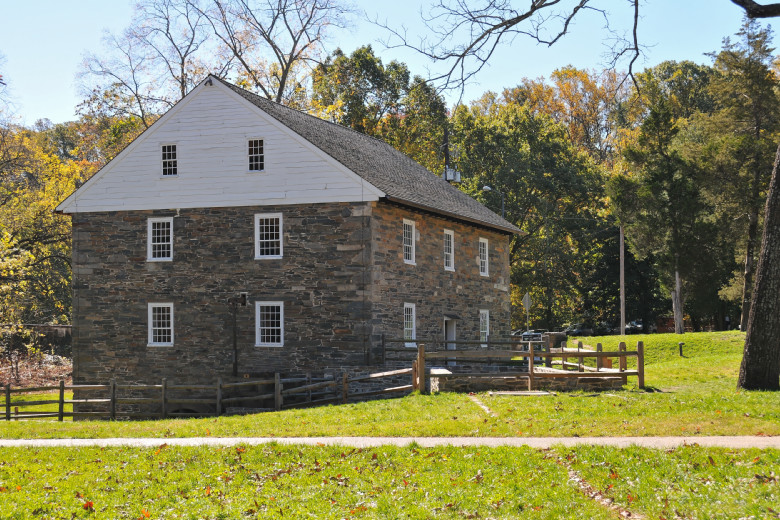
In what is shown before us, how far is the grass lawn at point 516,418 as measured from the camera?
14.6 metres

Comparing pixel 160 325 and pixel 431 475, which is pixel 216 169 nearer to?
pixel 160 325

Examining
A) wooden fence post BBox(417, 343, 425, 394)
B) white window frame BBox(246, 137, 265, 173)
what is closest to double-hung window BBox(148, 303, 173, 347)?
white window frame BBox(246, 137, 265, 173)

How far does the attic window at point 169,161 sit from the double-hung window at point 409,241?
8.09 metres

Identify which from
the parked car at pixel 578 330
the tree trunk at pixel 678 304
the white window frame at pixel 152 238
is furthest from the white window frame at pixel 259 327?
the parked car at pixel 578 330

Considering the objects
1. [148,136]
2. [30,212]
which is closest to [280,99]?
[30,212]

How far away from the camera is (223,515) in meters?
9.77

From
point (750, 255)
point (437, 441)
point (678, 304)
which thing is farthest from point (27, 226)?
point (750, 255)

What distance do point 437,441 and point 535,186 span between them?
134 ft

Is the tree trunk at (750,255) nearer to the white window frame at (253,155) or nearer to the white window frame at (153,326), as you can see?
the white window frame at (253,155)

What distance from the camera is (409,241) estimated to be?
28422 mm

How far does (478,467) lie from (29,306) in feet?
136

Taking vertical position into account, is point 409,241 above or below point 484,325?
above

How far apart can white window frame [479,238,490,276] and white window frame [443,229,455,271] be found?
8.34 feet

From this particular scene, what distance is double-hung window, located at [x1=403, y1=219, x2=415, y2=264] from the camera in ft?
92.3
